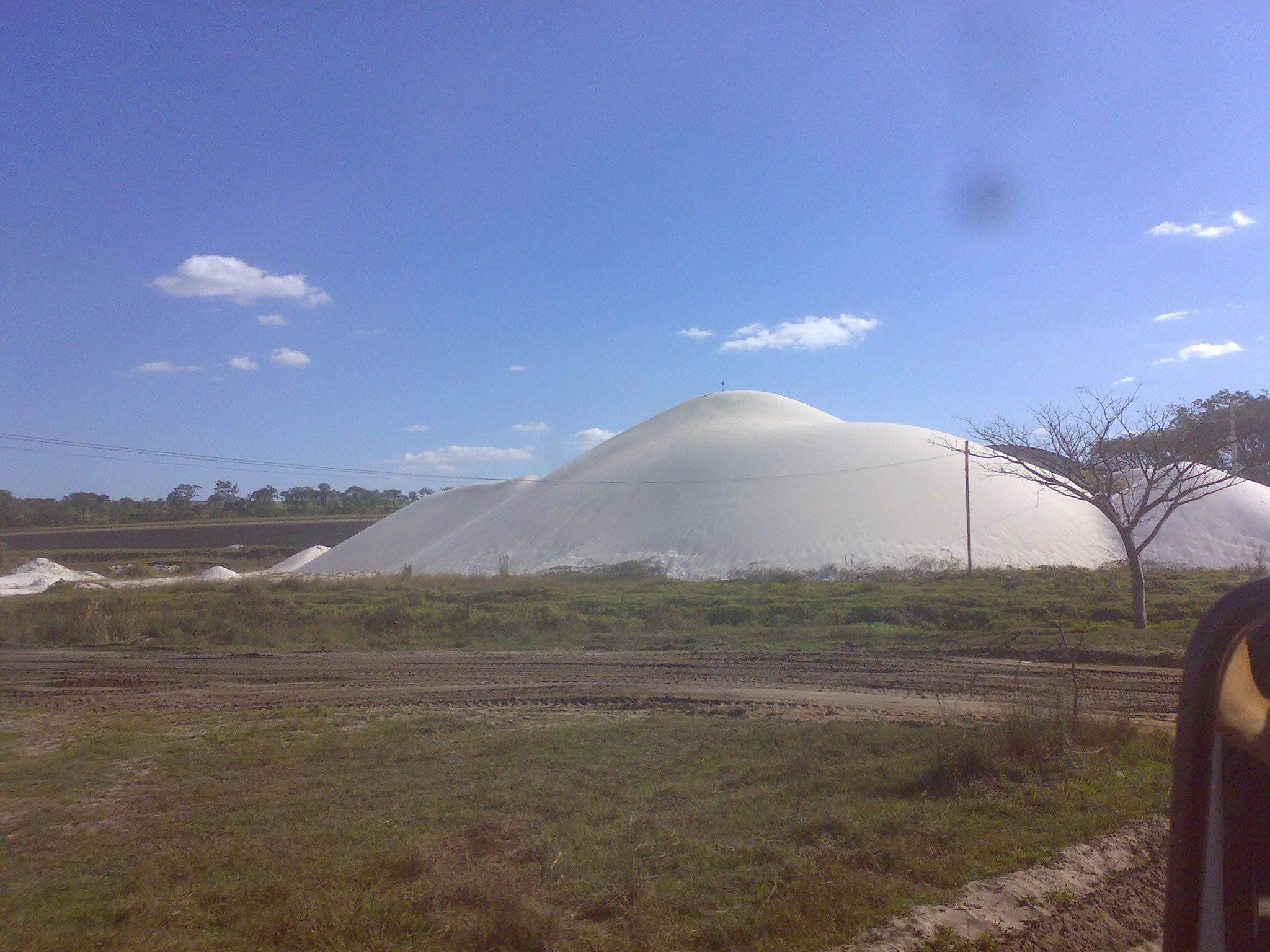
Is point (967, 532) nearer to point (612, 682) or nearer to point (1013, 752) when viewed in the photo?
point (612, 682)

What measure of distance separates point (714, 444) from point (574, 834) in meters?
50.1

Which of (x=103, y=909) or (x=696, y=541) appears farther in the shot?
(x=696, y=541)

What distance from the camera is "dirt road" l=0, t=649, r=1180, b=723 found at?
1121cm

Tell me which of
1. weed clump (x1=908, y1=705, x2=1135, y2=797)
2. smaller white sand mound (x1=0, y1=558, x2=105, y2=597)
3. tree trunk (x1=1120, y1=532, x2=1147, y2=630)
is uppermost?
tree trunk (x1=1120, y1=532, x2=1147, y2=630)

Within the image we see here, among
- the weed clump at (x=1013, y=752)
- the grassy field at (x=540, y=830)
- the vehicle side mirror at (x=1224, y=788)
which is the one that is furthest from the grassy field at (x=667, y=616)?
the vehicle side mirror at (x=1224, y=788)

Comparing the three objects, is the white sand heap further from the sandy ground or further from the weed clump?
the weed clump

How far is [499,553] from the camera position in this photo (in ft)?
154

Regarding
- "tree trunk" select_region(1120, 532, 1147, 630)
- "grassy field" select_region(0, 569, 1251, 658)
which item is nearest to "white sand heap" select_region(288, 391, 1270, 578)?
"grassy field" select_region(0, 569, 1251, 658)

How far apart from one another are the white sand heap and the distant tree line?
103ft

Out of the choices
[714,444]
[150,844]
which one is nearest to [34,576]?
[714,444]

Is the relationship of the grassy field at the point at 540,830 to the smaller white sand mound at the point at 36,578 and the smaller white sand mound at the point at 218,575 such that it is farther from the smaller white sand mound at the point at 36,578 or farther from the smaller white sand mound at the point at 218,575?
the smaller white sand mound at the point at 218,575

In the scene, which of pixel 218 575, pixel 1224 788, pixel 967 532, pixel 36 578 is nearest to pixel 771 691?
pixel 1224 788

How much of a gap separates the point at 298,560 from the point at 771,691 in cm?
5443

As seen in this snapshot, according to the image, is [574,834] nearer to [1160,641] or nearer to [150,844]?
[150,844]
